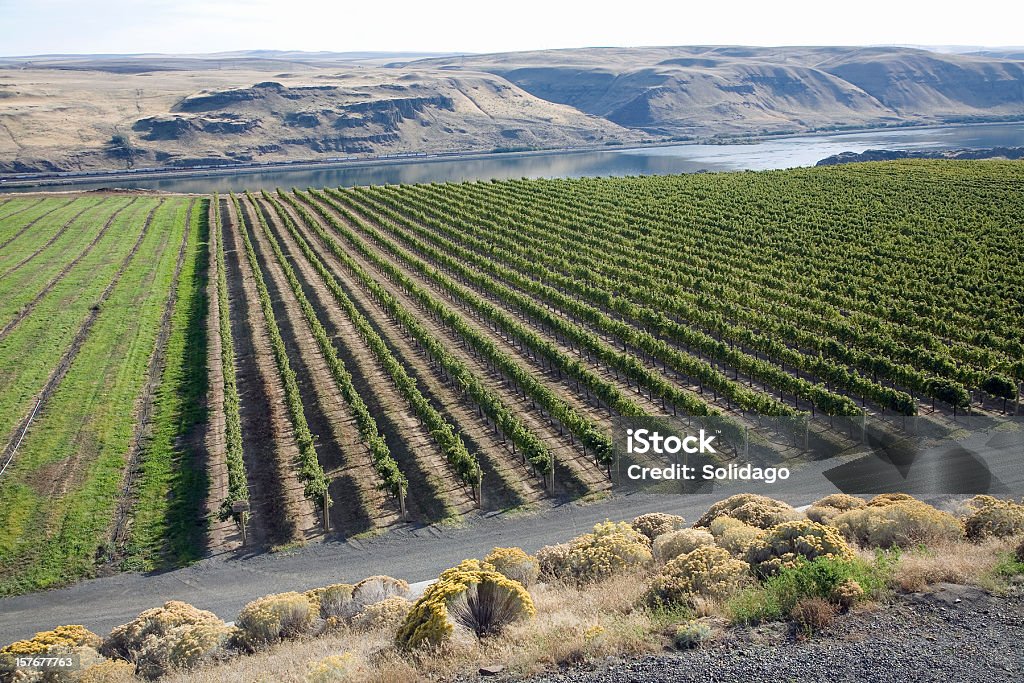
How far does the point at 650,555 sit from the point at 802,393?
16.4 m

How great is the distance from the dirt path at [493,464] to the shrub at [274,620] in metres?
9.74

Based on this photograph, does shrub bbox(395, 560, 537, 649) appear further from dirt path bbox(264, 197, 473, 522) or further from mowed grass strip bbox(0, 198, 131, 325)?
mowed grass strip bbox(0, 198, 131, 325)

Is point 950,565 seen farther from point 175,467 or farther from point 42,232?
point 42,232

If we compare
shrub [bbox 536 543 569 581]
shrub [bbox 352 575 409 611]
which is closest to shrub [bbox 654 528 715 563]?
shrub [bbox 536 543 569 581]

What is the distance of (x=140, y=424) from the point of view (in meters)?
34.0

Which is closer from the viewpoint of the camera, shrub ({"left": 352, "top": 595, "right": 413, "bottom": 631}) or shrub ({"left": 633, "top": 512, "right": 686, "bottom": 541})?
shrub ({"left": 352, "top": 595, "right": 413, "bottom": 631})

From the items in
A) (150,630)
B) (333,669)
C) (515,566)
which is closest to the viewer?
(333,669)

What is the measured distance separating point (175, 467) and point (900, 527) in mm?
24693

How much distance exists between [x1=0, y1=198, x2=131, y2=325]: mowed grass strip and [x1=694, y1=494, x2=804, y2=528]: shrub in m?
47.6

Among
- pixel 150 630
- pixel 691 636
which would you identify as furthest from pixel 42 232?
pixel 691 636

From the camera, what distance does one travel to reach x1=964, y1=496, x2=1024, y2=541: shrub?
1764 centimetres

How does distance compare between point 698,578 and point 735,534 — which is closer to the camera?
point 698,578

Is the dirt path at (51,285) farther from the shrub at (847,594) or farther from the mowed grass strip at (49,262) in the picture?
A: the shrub at (847,594)

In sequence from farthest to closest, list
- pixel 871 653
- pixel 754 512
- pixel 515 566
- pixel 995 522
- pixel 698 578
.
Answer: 1. pixel 754 512
2. pixel 515 566
3. pixel 995 522
4. pixel 698 578
5. pixel 871 653
